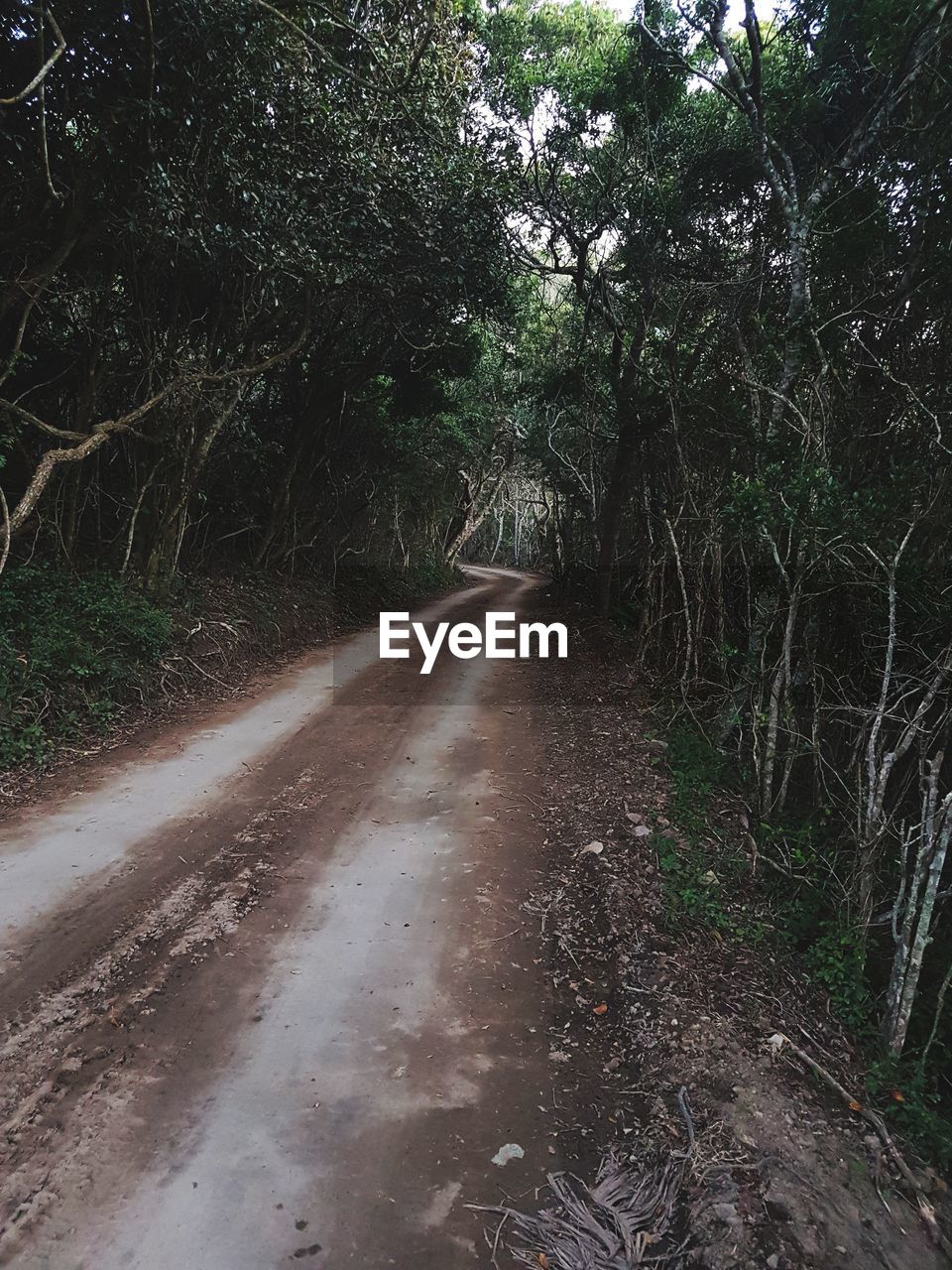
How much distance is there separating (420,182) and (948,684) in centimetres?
799

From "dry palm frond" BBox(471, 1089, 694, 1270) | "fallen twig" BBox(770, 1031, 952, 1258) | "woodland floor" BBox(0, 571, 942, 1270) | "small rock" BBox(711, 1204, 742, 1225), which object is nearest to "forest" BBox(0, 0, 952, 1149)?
"fallen twig" BBox(770, 1031, 952, 1258)

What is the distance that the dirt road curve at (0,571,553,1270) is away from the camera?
2.47 m

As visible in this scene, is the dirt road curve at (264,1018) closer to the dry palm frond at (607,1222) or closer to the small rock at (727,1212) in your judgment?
the dry palm frond at (607,1222)

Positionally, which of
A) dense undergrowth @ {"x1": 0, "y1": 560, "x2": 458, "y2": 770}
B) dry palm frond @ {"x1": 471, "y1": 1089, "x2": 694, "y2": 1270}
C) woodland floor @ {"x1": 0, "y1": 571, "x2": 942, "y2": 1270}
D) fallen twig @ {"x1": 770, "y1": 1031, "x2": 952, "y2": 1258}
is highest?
dense undergrowth @ {"x1": 0, "y1": 560, "x2": 458, "y2": 770}

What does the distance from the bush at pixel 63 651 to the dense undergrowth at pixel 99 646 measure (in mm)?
10

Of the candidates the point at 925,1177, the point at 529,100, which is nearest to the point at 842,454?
the point at 925,1177

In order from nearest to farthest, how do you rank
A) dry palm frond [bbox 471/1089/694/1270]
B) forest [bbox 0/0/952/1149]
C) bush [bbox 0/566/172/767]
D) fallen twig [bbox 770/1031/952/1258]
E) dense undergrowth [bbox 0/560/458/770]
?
dry palm frond [bbox 471/1089/694/1270] → fallen twig [bbox 770/1031/952/1258] → forest [bbox 0/0/952/1149] → bush [bbox 0/566/172/767] → dense undergrowth [bbox 0/560/458/770]

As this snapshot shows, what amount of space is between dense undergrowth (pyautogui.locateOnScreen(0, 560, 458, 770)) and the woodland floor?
73cm

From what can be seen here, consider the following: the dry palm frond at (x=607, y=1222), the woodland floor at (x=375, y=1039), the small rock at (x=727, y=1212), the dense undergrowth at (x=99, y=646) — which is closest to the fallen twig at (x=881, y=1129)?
the woodland floor at (x=375, y=1039)

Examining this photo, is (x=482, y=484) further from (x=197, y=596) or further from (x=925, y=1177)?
(x=925, y=1177)

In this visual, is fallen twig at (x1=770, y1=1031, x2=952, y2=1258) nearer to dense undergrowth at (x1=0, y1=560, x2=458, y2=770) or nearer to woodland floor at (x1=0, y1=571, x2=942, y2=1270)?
woodland floor at (x1=0, y1=571, x2=942, y2=1270)

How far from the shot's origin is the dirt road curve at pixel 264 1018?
247 centimetres

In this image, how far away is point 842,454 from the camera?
592 centimetres

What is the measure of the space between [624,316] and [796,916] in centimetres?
1066
